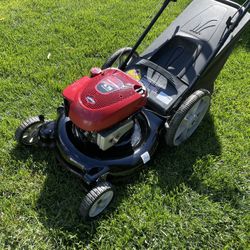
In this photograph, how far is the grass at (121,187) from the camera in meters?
2.22

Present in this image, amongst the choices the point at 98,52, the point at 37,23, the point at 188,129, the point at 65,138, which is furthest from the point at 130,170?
the point at 37,23

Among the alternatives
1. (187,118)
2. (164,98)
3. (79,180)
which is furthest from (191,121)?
(79,180)

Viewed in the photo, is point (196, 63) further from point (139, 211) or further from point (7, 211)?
point (7, 211)

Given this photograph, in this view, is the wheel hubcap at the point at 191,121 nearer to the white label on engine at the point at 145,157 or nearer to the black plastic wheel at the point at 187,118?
the black plastic wheel at the point at 187,118

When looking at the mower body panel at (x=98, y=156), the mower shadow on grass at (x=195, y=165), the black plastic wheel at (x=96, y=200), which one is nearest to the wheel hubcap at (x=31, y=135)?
the mower body panel at (x=98, y=156)

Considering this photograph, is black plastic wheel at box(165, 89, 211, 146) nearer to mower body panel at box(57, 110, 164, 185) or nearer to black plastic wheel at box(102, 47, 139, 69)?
mower body panel at box(57, 110, 164, 185)

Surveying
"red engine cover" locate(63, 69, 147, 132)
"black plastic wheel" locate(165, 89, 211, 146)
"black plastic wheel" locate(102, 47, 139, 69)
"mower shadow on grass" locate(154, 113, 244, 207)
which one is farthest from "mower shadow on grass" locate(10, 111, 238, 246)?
"black plastic wheel" locate(102, 47, 139, 69)

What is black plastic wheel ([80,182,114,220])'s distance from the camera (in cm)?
212

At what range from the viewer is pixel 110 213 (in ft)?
7.59

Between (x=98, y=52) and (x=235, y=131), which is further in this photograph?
(x=98, y=52)

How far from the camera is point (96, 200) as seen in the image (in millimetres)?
2133

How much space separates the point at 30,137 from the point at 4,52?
4.52ft

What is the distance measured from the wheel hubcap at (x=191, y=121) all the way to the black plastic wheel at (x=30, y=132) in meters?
0.95

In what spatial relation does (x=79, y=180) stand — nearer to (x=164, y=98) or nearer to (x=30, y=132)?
(x=30, y=132)
